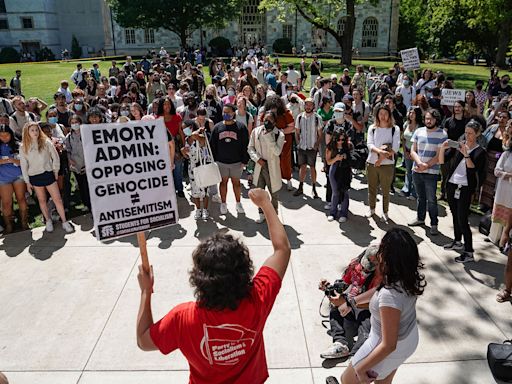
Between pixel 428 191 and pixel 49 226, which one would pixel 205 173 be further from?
pixel 428 191

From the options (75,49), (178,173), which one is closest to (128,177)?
(178,173)

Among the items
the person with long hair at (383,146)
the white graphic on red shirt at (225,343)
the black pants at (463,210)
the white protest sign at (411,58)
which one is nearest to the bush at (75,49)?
the white protest sign at (411,58)

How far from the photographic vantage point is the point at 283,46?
4769cm

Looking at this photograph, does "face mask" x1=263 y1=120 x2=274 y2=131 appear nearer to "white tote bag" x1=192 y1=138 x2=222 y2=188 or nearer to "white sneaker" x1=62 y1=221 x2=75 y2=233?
"white tote bag" x1=192 y1=138 x2=222 y2=188

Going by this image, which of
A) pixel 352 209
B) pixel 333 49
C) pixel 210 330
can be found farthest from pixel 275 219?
pixel 333 49

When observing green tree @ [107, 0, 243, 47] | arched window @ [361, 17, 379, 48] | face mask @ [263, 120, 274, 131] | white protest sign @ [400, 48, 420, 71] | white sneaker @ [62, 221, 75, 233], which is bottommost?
white sneaker @ [62, 221, 75, 233]

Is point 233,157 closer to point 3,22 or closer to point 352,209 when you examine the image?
point 352,209

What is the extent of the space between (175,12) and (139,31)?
1141 cm

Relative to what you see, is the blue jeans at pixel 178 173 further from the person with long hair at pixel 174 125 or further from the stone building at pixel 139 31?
the stone building at pixel 139 31

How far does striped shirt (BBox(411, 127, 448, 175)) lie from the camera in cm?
696

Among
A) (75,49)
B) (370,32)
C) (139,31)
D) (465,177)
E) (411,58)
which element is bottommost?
(465,177)

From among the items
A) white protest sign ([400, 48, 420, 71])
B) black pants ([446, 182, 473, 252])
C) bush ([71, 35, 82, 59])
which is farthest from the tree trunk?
bush ([71, 35, 82, 59])

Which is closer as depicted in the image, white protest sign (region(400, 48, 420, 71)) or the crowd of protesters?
the crowd of protesters

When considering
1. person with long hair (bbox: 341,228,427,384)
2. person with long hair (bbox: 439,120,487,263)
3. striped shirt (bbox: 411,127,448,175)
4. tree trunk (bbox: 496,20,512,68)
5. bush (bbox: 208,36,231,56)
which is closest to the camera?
person with long hair (bbox: 341,228,427,384)
